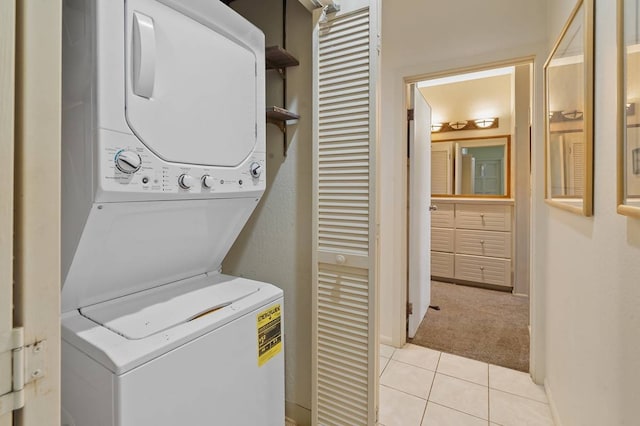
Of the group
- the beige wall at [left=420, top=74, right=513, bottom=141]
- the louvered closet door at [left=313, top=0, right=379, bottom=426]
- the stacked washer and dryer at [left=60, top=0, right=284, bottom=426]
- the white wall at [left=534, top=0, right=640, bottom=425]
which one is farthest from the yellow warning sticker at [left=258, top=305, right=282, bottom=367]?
the beige wall at [left=420, top=74, right=513, bottom=141]

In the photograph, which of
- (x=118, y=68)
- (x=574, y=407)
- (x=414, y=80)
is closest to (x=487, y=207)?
(x=414, y=80)

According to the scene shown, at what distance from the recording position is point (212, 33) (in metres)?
1.02

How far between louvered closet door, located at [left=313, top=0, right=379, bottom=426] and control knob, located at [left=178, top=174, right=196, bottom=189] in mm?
615

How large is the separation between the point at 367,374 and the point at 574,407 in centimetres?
85

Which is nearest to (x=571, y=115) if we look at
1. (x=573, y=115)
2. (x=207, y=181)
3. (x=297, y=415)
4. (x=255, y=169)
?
(x=573, y=115)

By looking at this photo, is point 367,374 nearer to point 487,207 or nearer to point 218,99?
point 218,99

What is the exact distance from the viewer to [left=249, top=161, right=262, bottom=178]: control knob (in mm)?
1168

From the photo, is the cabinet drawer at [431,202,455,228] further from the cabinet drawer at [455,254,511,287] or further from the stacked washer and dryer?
the stacked washer and dryer

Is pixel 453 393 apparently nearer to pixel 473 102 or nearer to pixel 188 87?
pixel 188 87

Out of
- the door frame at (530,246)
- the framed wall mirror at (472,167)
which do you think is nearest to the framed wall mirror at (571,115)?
the door frame at (530,246)

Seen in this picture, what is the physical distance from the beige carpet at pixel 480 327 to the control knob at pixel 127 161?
2377 millimetres

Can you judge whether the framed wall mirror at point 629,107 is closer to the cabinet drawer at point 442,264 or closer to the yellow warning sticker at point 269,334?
the yellow warning sticker at point 269,334

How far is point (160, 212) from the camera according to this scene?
935mm

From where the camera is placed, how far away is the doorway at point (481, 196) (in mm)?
3455
